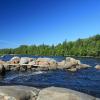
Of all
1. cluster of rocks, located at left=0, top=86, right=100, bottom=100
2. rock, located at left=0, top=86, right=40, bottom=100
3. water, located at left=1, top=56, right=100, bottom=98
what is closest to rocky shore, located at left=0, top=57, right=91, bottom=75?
water, located at left=1, top=56, right=100, bottom=98

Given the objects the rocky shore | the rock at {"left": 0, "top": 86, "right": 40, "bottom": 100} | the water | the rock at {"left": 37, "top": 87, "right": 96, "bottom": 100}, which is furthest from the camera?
the rocky shore

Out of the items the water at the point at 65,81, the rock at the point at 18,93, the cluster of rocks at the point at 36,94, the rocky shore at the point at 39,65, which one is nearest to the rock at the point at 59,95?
the cluster of rocks at the point at 36,94

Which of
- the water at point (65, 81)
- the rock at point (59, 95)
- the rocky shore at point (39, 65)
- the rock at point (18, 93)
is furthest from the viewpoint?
the rocky shore at point (39, 65)

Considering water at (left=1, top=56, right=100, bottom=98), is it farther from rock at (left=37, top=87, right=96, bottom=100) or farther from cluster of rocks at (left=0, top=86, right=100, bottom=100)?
cluster of rocks at (left=0, top=86, right=100, bottom=100)

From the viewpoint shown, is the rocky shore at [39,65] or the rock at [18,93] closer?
the rock at [18,93]

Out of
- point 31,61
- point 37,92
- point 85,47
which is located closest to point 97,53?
point 85,47

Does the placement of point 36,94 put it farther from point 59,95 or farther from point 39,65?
point 39,65

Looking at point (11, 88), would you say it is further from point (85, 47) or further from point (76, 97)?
point (85, 47)

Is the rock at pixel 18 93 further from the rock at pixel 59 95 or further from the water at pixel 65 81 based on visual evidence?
the water at pixel 65 81

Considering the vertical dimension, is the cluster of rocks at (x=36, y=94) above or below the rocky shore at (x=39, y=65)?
below

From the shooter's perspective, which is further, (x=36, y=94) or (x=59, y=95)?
(x=36, y=94)

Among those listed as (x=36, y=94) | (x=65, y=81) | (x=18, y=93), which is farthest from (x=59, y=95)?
(x=65, y=81)

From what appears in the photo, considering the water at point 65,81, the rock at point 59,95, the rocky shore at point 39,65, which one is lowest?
the water at point 65,81

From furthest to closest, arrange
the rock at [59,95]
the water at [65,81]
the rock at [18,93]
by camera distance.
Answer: the water at [65,81] → the rock at [59,95] → the rock at [18,93]
